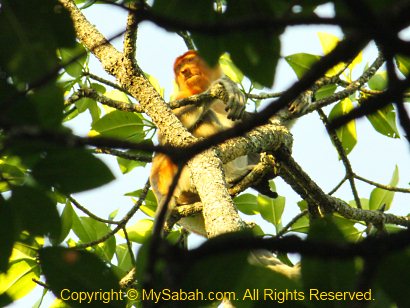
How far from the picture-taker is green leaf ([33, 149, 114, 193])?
1.18 meters

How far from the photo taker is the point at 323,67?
0.64m

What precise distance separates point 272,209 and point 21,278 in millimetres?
2176

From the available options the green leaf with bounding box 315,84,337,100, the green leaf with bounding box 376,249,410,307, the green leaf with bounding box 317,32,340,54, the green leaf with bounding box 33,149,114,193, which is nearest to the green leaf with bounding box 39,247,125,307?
the green leaf with bounding box 33,149,114,193

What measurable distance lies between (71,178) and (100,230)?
306cm

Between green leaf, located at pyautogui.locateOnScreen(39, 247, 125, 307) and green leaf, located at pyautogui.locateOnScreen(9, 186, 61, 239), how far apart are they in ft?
0.64

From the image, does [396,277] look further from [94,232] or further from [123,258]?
[123,258]

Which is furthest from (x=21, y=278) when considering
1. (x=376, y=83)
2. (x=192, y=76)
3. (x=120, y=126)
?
(x=192, y=76)

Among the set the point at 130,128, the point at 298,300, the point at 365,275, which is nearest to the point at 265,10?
the point at 298,300

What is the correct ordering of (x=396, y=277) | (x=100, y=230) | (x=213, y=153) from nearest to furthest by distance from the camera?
(x=396, y=277)
(x=213, y=153)
(x=100, y=230)

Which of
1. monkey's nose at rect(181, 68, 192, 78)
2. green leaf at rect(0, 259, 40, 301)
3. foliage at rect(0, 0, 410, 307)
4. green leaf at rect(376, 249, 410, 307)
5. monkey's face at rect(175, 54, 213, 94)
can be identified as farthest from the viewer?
monkey's nose at rect(181, 68, 192, 78)

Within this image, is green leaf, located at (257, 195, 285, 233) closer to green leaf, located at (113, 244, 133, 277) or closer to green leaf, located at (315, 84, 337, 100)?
green leaf, located at (315, 84, 337, 100)

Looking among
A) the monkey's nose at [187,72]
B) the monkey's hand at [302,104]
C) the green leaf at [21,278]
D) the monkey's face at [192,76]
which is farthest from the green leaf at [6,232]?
the monkey's nose at [187,72]

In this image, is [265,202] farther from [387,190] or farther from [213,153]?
[213,153]

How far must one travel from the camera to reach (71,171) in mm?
1213
